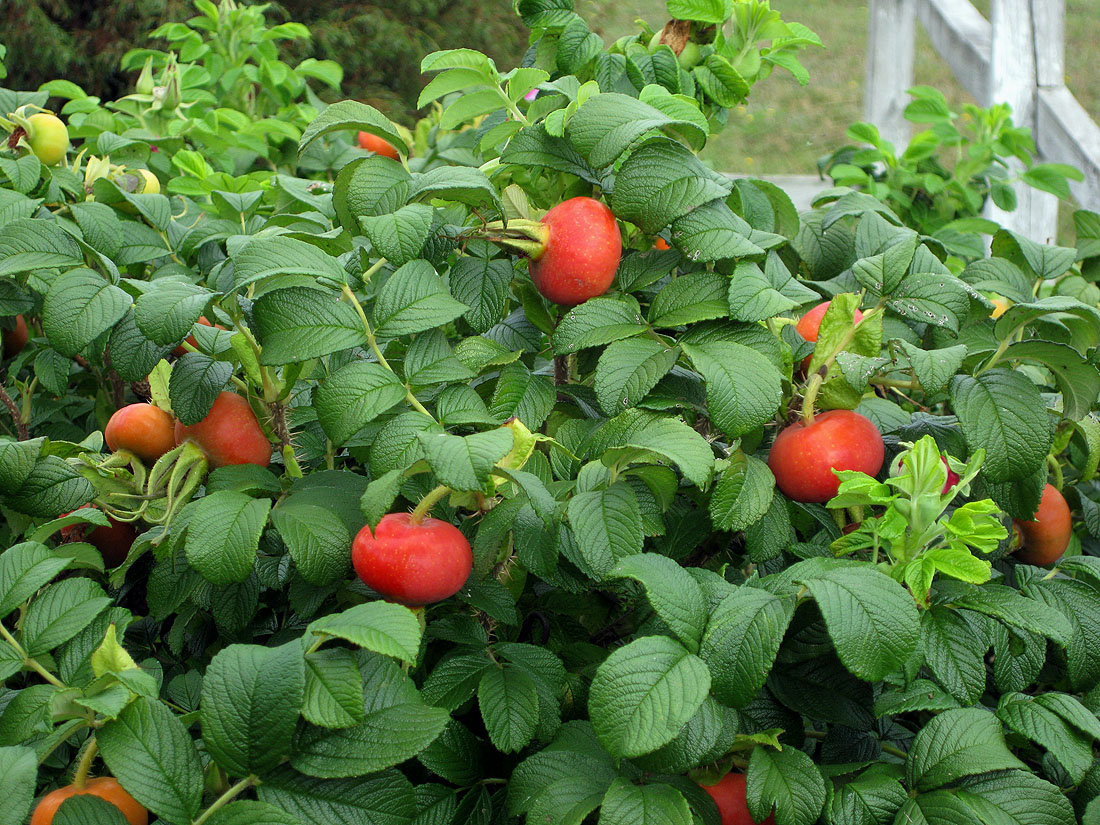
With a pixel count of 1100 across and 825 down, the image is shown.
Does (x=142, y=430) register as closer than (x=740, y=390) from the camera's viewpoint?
No

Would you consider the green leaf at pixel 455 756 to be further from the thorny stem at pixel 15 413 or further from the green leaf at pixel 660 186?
the thorny stem at pixel 15 413

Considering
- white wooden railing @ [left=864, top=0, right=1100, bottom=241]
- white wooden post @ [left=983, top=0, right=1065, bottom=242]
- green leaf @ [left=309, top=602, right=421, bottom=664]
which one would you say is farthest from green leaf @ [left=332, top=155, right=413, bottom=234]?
white wooden post @ [left=983, top=0, right=1065, bottom=242]

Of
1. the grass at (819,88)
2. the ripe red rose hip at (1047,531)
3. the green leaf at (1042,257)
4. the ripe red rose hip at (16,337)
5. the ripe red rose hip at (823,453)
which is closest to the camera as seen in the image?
the ripe red rose hip at (823,453)

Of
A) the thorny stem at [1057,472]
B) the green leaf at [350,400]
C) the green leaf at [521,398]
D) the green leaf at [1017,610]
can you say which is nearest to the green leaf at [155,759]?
the green leaf at [350,400]

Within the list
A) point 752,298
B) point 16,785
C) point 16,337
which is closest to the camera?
point 16,785

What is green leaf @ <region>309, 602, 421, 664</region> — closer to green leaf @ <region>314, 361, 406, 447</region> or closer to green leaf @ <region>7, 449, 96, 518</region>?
green leaf @ <region>314, 361, 406, 447</region>

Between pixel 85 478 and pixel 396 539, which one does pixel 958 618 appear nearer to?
pixel 396 539

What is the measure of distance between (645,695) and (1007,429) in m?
0.39

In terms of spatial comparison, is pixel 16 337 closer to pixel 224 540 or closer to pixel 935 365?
pixel 224 540

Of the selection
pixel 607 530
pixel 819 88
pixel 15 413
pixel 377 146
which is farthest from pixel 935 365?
pixel 819 88

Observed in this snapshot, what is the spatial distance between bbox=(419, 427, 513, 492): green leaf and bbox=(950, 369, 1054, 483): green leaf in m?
0.40

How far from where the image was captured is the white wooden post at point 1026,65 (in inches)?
121

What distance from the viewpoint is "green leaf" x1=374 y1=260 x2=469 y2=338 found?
30.0 inches

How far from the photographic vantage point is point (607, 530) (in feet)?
2.29
